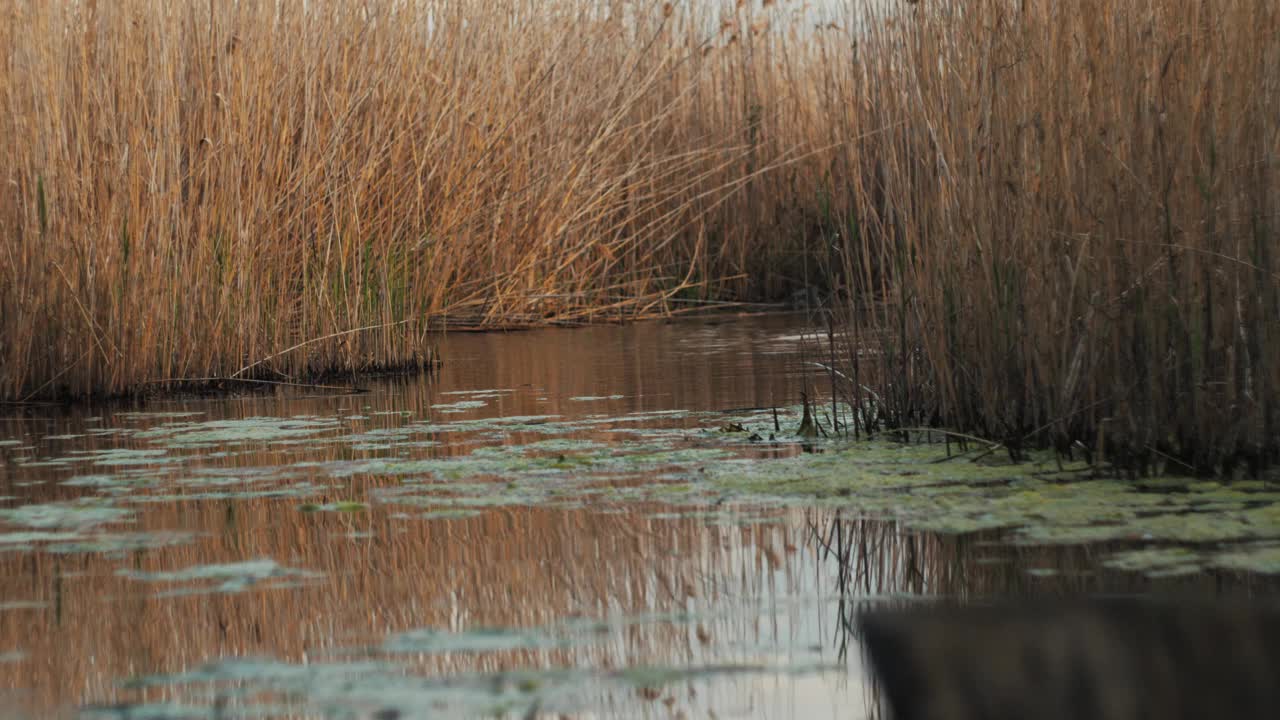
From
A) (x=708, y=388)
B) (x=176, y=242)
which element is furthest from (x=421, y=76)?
(x=708, y=388)

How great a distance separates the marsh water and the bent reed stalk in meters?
0.34

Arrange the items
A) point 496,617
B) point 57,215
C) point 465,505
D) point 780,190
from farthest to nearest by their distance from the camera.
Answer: point 780,190, point 57,215, point 465,505, point 496,617

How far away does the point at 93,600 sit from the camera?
3012 millimetres

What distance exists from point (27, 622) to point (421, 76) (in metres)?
Answer: 6.45

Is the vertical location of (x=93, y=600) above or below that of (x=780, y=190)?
below

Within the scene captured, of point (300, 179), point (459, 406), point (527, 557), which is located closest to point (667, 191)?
point (300, 179)

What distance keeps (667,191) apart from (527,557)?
8.22 m

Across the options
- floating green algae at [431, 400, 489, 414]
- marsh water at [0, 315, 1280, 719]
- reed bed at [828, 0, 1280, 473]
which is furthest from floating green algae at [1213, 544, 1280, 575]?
floating green algae at [431, 400, 489, 414]

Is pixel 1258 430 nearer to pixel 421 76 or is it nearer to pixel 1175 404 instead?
pixel 1175 404

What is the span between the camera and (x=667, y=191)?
11.3 metres

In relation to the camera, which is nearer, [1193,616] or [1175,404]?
[1193,616]

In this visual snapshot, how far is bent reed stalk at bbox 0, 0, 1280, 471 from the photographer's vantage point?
13.2ft

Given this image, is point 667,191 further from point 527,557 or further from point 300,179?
point 527,557

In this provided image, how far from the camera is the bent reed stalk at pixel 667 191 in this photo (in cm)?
402
